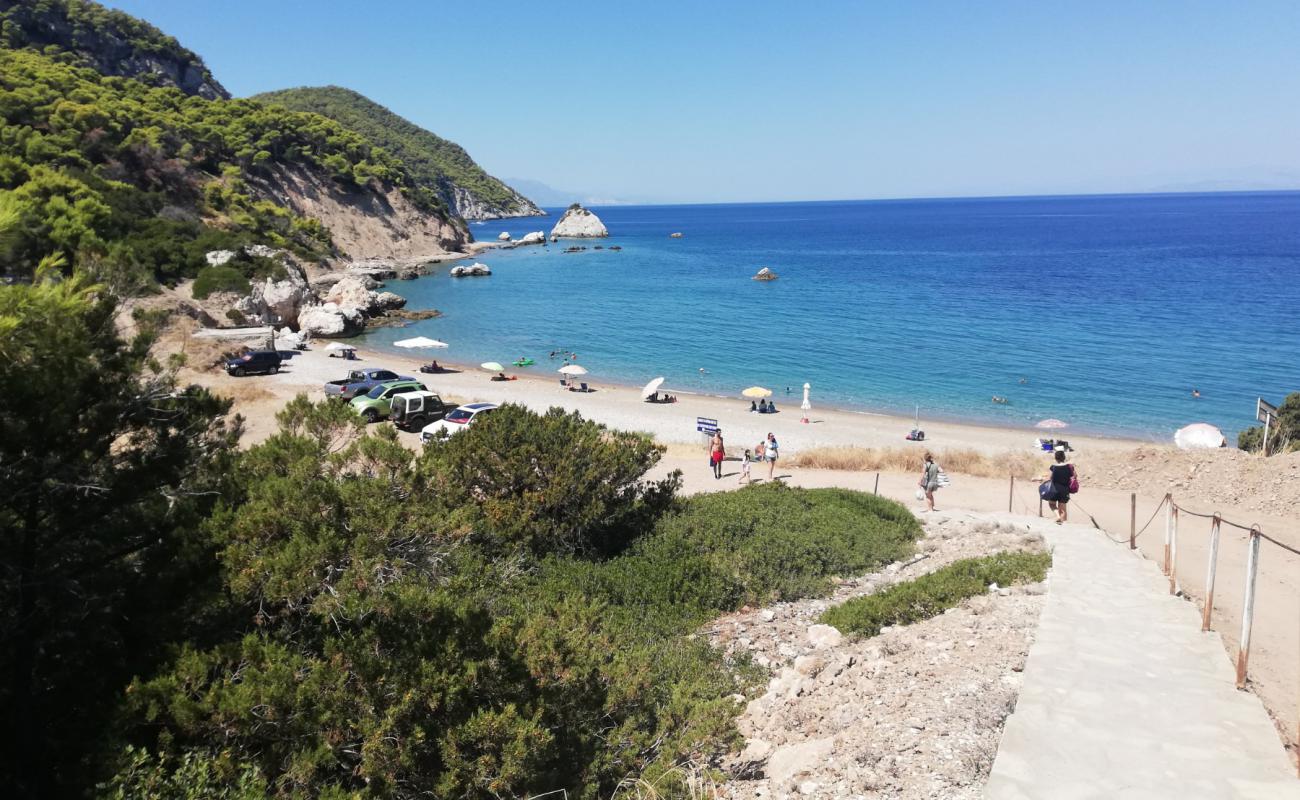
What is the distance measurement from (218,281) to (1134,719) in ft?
150

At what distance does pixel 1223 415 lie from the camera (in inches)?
1305

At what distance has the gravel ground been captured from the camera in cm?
590

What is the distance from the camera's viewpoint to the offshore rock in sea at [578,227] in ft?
514

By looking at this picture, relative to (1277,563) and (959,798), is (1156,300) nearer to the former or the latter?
(1277,563)

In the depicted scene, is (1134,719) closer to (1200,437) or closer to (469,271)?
(1200,437)

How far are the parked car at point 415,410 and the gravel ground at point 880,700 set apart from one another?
16.5 m

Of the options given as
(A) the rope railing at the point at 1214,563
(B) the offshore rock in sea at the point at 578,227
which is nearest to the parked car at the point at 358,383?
(A) the rope railing at the point at 1214,563

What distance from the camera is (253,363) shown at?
33344mm

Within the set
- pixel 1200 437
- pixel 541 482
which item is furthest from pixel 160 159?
pixel 1200 437

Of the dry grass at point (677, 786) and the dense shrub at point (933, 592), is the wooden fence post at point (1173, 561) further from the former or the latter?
the dry grass at point (677, 786)

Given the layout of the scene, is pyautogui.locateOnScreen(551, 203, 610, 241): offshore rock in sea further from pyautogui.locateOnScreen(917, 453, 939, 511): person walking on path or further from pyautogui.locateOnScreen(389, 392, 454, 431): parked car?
pyautogui.locateOnScreen(917, 453, 939, 511): person walking on path

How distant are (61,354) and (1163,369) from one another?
47.6m

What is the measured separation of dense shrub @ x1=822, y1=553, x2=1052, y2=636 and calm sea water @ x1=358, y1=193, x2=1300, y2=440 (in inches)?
979

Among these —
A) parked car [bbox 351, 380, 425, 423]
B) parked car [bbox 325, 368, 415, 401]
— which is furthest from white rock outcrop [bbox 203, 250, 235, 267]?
parked car [bbox 351, 380, 425, 423]
